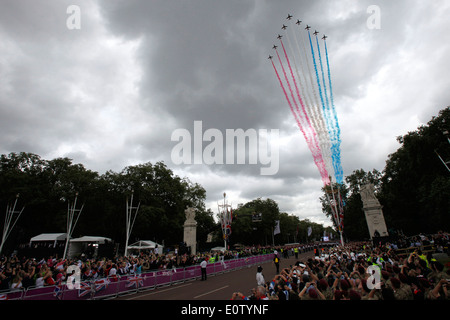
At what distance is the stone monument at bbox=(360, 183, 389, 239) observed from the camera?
94.2 feet

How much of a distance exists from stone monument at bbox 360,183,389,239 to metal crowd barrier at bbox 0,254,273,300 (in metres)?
21.4

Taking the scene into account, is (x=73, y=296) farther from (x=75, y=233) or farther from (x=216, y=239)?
(x=216, y=239)

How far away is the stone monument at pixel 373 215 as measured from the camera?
2870cm

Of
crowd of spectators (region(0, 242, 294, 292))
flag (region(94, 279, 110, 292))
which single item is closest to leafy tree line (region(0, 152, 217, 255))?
crowd of spectators (region(0, 242, 294, 292))

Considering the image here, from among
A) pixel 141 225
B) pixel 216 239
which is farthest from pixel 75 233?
pixel 216 239

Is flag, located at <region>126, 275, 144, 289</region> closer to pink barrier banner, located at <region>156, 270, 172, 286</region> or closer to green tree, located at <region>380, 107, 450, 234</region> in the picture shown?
pink barrier banner, located at <region>156, 270, 172, 286</region>

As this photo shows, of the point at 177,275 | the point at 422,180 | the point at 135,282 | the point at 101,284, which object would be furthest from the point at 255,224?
the point at 101,284

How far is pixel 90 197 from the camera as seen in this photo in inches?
1702

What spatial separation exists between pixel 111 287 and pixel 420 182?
41.8 metres

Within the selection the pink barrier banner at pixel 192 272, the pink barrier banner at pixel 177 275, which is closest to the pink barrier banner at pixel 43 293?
the pink barrier banner at pixel 177 275

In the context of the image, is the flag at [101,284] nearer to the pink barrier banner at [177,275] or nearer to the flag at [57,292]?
the flag at [57,292]

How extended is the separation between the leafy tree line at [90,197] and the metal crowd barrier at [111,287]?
78.7 feet

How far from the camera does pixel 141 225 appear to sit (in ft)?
132
